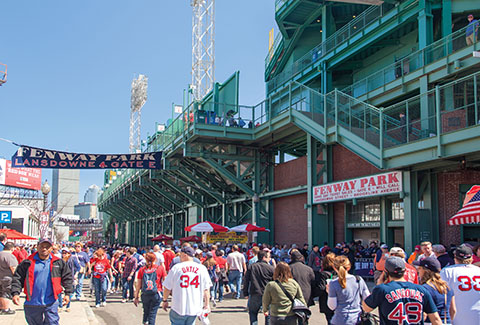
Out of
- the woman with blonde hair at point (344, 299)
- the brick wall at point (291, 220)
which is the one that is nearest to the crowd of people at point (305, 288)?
the woman with blonde hair at point (344, 299)

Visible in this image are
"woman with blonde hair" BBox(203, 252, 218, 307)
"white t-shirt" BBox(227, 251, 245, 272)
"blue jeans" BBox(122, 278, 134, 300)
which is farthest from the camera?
"white t-shirt" BBox(227, 251, 245, 272)

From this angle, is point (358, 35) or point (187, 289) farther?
point (358, 35)

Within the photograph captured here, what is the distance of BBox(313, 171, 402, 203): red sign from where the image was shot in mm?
17547

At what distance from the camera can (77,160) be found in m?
25.8

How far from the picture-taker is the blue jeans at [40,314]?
6.61 meters

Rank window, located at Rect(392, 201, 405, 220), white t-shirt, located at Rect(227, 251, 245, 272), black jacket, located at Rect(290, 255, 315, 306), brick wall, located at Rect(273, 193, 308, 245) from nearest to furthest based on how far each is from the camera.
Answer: black jacket, located at Rect(290, 255, 315, 306) → white t-shirt, located at Rect(227, 251, 245, 272) → window, located at Rect(392, 201, 405, 220) → brick wall, located at Rect(273, 193, 308, 245)

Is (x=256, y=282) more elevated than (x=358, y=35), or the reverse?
(x=358, y=35)

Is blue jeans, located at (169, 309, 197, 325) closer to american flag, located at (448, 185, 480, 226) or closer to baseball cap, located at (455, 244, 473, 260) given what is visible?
baseball cap, located at (455, 244, 473, 260)

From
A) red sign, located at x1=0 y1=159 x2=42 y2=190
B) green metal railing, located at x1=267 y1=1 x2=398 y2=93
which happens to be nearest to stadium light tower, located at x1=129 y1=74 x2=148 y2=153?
red sign, located at x1=0 y1=159 x2=42 y2=190

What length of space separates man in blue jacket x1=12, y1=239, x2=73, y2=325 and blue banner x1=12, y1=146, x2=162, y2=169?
18.7m

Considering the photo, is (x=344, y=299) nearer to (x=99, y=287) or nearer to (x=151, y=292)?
(x=151, y=292)

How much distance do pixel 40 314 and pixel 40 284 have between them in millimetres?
422

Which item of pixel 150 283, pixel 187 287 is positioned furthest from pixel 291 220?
pixel 187 287

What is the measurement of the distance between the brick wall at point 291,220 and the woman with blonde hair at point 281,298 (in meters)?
18.6
